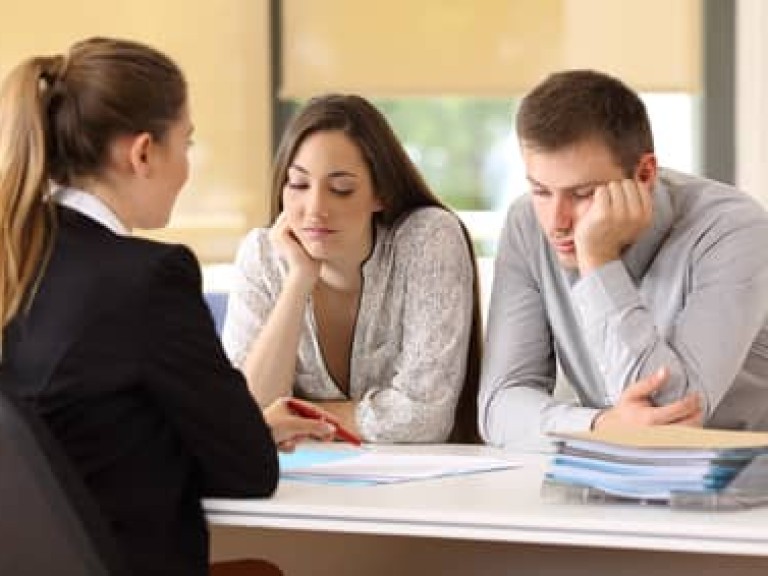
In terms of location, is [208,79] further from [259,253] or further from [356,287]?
[356,287]

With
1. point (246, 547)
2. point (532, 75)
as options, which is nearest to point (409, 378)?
point (246, 547)

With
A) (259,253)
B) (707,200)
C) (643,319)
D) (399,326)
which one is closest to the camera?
(643,319)

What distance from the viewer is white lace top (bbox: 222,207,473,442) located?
2549 mm

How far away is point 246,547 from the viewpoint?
2.29m

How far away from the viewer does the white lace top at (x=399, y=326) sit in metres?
2.55

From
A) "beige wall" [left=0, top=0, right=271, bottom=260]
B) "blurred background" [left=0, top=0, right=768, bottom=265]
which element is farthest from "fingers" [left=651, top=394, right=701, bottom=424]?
"beige wall" [left=0, top=0, right=271, bottom=260]

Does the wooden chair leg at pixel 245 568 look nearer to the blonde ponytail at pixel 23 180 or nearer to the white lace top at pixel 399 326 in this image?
the white lace top at pixel 399 326

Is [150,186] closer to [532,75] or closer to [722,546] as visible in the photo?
[722,546]

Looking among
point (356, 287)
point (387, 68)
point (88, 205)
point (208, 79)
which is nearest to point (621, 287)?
point (356, 287)

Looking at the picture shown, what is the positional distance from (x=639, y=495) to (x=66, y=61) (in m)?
0.84

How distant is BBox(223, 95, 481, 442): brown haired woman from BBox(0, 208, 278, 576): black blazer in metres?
0.71

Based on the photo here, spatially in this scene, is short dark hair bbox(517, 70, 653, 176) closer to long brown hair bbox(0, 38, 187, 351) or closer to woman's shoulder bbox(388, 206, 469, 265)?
woman's shoulder bbox(388, 206, 469, 265)

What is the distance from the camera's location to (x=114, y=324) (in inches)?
71.0

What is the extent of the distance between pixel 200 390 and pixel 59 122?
38cm
